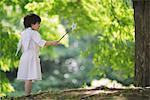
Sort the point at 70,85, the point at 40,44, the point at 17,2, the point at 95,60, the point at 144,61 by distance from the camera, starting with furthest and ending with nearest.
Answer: the point at 70,85 < the point at 95,60 < the point at 17,2 < the point at 144,61 < the point at 40,44

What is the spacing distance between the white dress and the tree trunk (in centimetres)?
170

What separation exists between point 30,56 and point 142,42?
6.16ft

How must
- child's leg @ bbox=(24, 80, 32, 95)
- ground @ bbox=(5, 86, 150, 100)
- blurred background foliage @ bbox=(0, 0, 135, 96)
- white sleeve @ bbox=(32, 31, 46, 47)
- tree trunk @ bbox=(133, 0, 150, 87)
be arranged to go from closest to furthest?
ground @ bbox=(5, 86, 150, 100), white sleeve @ bbox=(32, 31, 46, 47), child's leg @ bbox=(24, 80, 32, 95), tree trunk @ bbox=(133, 0, 150, 87), blurred background foliage @ bbox=(0, 0, 135, 96)

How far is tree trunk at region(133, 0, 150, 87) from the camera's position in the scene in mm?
8906

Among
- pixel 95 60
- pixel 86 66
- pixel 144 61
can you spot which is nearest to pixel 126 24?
pixel 95 60

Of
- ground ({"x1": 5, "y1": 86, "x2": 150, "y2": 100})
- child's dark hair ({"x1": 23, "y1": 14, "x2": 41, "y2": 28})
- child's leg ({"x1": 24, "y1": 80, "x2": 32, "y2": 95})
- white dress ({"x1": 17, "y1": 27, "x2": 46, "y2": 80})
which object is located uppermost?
child's dark hair ({"x1": 23, "y1": 14, "x2": 41, "y2": 28})

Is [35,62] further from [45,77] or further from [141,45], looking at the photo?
[45,77]

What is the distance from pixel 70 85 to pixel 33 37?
65.5 ft

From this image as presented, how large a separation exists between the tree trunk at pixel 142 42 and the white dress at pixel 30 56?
5.59ft

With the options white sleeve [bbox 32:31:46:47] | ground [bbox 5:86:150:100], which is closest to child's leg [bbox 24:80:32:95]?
ground [bbox 5:86:150:100]

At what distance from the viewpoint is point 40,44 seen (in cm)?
826

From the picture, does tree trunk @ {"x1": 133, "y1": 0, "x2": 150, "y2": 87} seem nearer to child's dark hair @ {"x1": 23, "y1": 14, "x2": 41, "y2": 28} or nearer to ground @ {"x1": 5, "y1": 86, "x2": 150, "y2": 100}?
ground @ {"x1": 5, "y1": 86, "x2": 150, "y2": 100}

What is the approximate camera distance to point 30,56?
27.3 ft

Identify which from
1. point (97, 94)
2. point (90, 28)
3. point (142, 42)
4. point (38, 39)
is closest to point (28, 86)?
point (38, 39)
